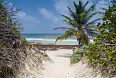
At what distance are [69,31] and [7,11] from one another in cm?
951

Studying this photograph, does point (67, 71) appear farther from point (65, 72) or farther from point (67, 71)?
point (65, 72)

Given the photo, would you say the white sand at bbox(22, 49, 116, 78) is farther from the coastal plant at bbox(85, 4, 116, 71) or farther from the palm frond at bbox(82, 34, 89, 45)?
the palm frond at bbox(82, 34, 89, 45)

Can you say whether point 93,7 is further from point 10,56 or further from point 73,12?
point 10,56

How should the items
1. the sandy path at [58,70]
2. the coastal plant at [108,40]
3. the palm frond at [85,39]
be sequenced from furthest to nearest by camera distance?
the palm frond at [85,39], the sandy path at [58,70], the coastal plant at [108,40]

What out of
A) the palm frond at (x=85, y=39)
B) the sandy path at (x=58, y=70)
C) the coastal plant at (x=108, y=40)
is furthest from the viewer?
the palm frond at (x=85, y=39)

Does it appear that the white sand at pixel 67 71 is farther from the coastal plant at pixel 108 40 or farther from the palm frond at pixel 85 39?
the palm frond at pixel 85 39

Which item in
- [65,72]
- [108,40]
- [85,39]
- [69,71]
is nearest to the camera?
[108,40]

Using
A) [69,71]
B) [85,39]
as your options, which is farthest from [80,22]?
[69,71]

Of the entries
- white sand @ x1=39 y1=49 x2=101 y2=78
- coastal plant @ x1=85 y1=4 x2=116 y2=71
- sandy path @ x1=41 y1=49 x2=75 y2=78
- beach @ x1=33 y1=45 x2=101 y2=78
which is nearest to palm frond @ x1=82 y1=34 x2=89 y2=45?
sandy path @ x1=41 y1=49 x2=75 y2=78

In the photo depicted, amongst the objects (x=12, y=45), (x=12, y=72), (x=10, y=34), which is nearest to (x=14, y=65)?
(x=12, y=72)

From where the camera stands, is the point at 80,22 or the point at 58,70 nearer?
the point at 58,70

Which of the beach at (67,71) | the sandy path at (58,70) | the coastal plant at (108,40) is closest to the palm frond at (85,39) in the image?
the sandy path at (58,70)

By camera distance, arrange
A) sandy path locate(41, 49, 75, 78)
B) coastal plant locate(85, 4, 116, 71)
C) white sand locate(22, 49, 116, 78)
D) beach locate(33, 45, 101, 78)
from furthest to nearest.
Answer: sandy path locate(41, 49, 75, 78) → beach locate(33, 45, 101, 78) → white sand locate(22, 49, 116, 78) → coastal plant locate(85, 4, 116, 71)

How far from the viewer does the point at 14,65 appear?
341 centimetres
